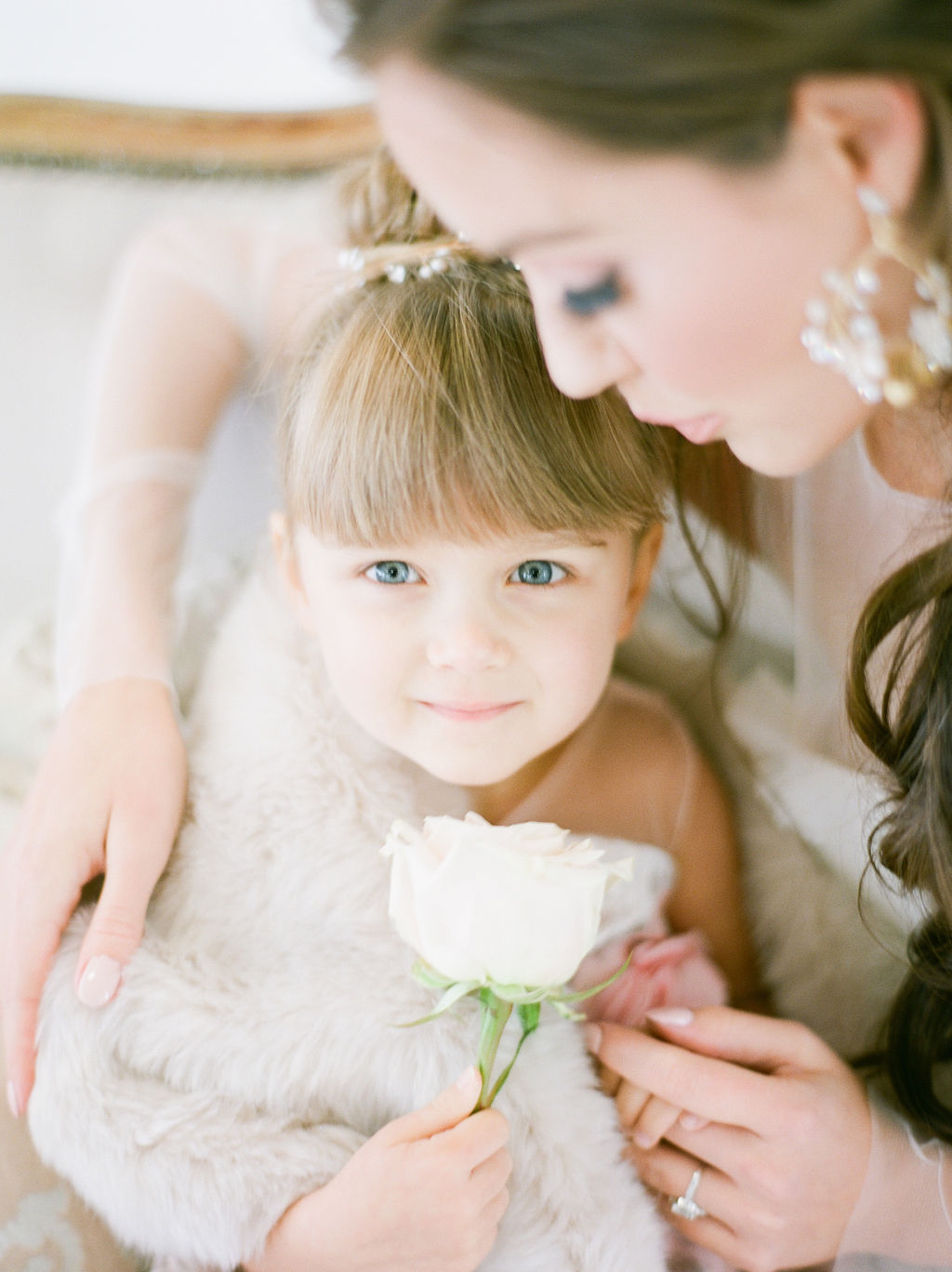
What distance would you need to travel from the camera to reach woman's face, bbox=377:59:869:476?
59 cm

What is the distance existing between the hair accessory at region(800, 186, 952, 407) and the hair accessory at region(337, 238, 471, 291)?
393mm

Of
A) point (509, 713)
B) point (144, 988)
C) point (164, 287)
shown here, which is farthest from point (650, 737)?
point (164, 287)

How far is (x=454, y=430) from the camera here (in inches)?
34.4

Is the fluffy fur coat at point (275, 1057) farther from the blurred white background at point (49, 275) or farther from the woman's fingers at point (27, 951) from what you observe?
the blurred white background at point (49, 275)

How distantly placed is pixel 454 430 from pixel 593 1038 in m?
0.58

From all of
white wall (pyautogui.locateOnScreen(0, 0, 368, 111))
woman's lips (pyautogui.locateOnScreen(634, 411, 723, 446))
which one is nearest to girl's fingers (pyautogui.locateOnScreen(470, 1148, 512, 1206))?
woman's lips (pyautogui.locateOnScreen(634, 411, 723, 446))

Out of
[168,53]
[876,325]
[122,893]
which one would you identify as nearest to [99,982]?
[122,893]

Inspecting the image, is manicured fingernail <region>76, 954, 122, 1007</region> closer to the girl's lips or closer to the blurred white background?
the girl's lips

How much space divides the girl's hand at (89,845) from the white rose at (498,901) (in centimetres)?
33

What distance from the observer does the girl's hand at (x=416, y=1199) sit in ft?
2.57

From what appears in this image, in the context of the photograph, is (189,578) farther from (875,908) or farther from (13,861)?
(875,908)

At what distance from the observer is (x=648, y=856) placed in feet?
3.38

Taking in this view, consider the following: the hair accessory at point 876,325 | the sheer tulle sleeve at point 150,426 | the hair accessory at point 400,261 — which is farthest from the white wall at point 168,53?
the hair accessory at point 876,325

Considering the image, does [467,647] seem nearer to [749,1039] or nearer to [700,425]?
[700,425]
